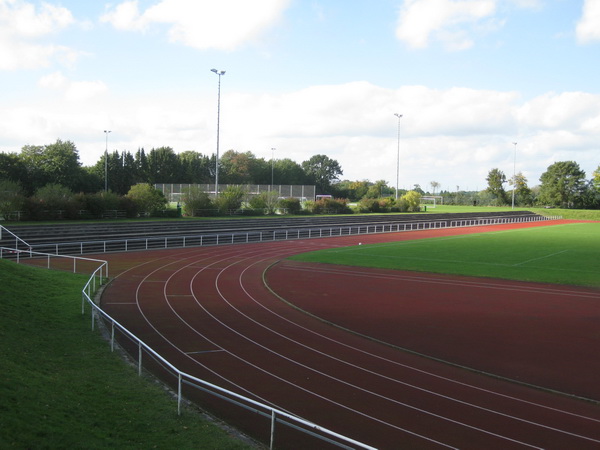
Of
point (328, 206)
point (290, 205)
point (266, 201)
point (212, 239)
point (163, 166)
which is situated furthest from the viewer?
point (163, 166)

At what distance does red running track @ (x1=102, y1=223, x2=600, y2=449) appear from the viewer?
858cm

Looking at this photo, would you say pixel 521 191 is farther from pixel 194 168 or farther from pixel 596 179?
pixel 194 168

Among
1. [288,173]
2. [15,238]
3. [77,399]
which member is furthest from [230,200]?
[288,173]

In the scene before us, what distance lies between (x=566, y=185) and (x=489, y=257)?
86.1 m

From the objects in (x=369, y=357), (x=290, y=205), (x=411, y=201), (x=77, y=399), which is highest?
(x=411, y=201)

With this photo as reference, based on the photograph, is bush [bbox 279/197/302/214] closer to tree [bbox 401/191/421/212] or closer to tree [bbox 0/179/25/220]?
tree [bbox 401/191/421/212]

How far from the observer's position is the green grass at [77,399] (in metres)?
6.71

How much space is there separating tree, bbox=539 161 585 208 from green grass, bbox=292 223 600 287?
2697 inches

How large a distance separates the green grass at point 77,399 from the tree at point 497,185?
382 ft

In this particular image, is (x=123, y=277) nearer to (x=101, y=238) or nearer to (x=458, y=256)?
(x=101, y=238)

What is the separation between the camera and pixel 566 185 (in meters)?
105

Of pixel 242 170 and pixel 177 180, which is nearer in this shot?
pixel 177 180

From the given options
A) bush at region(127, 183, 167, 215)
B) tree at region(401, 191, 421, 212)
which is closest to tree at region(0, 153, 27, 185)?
bush at region(127, 183, 167, 215)

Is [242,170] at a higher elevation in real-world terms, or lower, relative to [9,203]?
higher
